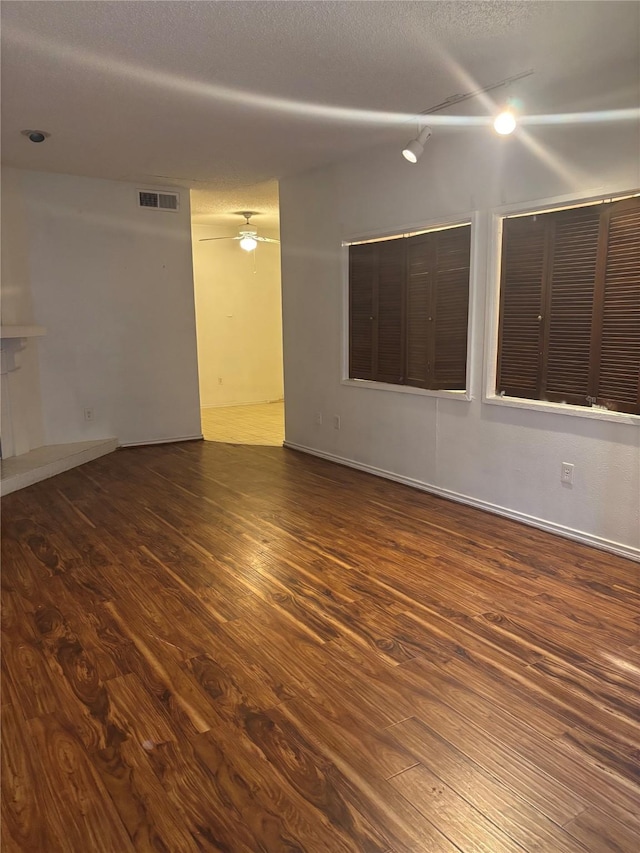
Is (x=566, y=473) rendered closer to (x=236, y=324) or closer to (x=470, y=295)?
(x=470, y=295)

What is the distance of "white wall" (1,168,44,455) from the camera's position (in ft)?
16.6

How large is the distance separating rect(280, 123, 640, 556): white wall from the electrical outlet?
3 centimetres

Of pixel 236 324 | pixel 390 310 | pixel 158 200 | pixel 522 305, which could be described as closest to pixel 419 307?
pixel 390 310

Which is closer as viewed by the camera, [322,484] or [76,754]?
[76,754]

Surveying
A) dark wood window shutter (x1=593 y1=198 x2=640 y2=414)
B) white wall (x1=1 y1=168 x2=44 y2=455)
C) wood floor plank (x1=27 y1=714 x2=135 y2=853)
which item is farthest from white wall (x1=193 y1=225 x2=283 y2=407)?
wood floor plank (x1=27 y1=714 x2=135 y2=853)

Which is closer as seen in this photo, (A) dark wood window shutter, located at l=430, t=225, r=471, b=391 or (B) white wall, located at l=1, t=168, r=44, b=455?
(A) dark wood window shutter, located at l=430, t=225, r=471, b=391

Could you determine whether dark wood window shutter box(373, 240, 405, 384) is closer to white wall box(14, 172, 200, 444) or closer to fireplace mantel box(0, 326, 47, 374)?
white wall box(14, 172, 200, 444)

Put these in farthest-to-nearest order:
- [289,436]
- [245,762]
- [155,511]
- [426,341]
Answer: [289,436]
[426,341]
[155,511]
[245,762]

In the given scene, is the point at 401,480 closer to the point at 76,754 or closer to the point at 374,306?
the point at 374,306

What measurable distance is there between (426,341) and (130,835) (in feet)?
11.8

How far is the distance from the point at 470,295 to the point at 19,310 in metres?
3.94

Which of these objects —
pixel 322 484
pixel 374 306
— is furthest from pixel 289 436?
pixel 374 306

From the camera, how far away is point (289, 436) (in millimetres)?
6137

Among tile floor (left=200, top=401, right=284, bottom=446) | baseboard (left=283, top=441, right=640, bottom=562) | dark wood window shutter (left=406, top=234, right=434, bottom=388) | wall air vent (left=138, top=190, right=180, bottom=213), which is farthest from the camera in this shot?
tile floor (left=200, top=401, right=284, bottom=446)
